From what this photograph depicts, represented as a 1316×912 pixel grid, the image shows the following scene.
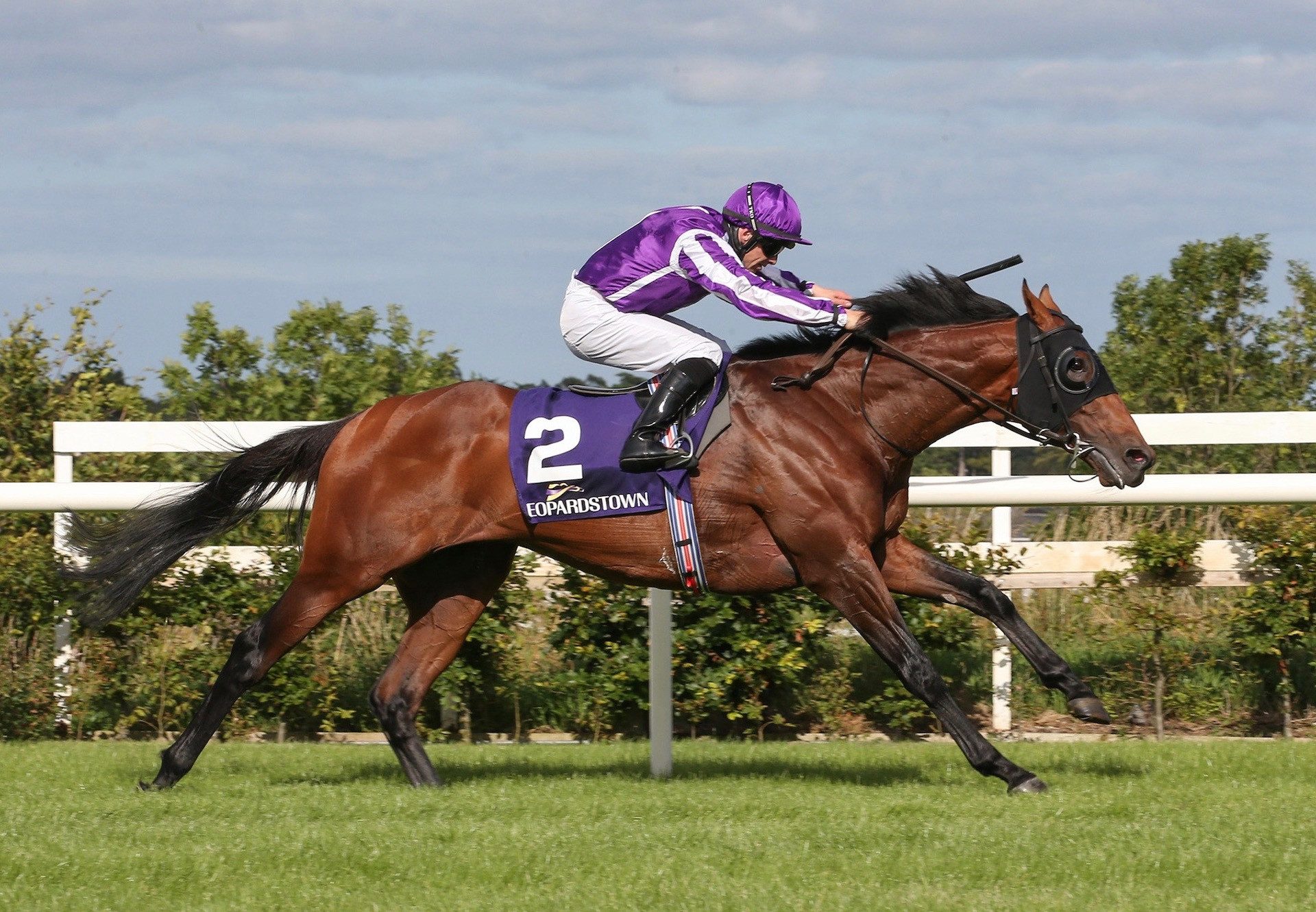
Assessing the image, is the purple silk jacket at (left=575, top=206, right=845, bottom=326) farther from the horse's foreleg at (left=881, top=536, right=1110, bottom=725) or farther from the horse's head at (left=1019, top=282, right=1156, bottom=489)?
the horse's foreleg at (left=881, top=536, right=1110, bottom=725)

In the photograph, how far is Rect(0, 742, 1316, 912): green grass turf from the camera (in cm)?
377

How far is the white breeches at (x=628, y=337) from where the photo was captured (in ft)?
18.0

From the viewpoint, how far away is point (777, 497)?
531cm

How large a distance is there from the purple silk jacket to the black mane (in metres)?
0.21

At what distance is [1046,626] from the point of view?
7.10 metres

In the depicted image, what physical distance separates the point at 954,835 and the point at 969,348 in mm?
1857

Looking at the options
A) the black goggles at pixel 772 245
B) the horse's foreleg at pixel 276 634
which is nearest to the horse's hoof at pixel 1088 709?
the black goggles at pixel 772 245

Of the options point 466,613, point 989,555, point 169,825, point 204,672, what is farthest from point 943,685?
point 204,672

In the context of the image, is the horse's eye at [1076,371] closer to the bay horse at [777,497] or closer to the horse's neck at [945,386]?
the bay horse at [777,497]

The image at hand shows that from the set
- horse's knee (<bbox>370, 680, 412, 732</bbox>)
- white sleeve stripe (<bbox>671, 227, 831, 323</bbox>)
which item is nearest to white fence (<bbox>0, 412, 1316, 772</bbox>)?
horse's knee (<bbox>370, 680, 412, 732</bbox>)

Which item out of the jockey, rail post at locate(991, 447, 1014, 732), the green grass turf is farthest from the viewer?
rail post at locate(991, 447, 1014, 732)

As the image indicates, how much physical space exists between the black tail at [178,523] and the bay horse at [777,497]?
0.67 ft

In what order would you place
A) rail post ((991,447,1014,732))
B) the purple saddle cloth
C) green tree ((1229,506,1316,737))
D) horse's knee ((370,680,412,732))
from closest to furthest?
the purple saddle cloth, horse's knee ((370,680,412,732)), green tree ((1229,506,1316,737)), rail post ((991,447,1014,732))

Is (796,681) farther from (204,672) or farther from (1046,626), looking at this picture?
(204,672)
